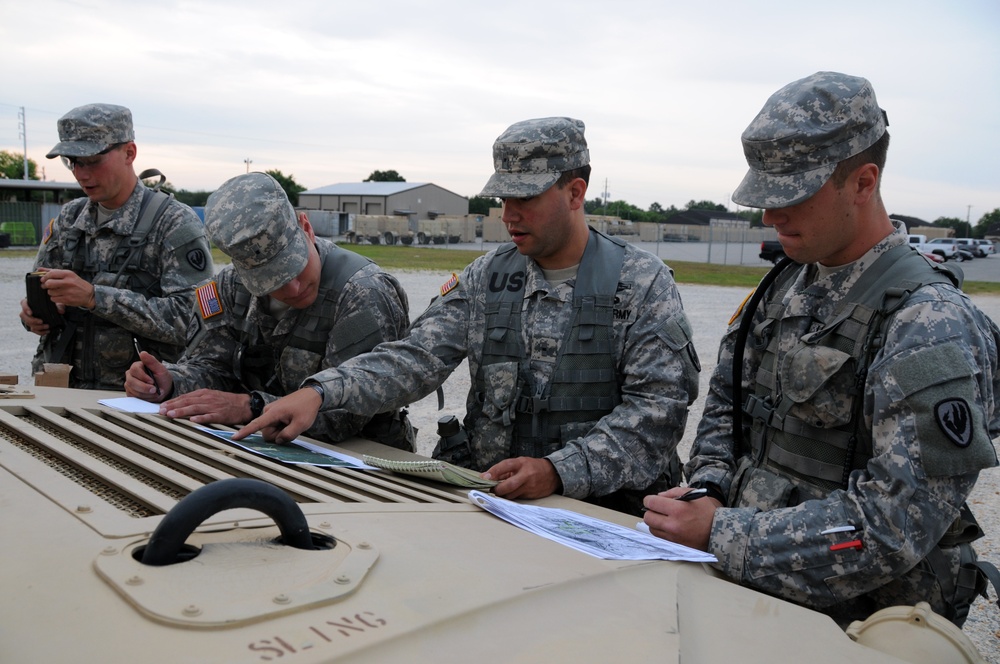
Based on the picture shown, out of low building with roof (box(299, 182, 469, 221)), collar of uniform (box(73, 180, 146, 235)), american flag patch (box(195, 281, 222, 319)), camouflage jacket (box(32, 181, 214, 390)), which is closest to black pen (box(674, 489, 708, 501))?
american flag patch (box(195, 281, 222, 319))

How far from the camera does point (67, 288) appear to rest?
4.00 meters

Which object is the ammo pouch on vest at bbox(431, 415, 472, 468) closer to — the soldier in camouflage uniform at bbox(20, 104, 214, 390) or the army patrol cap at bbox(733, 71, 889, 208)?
the army patrol cap at bbox(733, 71, 889, 208)

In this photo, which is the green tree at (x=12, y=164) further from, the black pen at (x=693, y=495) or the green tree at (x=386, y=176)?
the black pen at (x=693, y=495)

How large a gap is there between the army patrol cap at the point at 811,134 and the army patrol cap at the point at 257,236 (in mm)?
1672

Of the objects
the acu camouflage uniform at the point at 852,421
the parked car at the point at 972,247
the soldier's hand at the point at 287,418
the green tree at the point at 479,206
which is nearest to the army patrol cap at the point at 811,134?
the acu camouflage uniform at the point at 852,421

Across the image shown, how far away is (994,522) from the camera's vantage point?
5.47m

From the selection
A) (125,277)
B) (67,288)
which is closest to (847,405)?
(67,288)

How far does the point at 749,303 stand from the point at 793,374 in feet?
1.27

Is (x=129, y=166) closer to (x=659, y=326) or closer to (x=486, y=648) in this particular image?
(x=659, y=326)

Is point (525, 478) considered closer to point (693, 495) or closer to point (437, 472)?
point (437, 472)

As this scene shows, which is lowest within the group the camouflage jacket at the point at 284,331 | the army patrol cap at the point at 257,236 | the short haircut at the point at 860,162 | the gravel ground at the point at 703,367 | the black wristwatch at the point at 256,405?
the gravel ground at the point at 703,367

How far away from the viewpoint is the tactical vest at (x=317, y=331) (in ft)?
10.5

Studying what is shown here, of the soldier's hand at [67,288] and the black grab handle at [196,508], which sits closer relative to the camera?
the black grab handle at [196,508]

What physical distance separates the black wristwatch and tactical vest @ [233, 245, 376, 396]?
1.29ft
